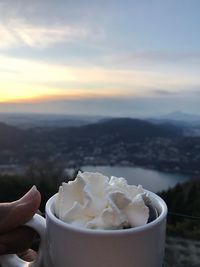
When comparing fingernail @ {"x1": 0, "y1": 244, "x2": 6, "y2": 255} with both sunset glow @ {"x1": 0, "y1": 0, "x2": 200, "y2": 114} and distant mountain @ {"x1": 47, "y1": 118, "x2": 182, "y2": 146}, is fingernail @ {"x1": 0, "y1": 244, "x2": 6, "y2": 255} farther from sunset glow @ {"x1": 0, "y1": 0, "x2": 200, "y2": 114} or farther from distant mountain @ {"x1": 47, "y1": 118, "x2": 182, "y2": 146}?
sunset glow @ {"x1": 0, "y1": 0, "x2": 200, "y2": 114}

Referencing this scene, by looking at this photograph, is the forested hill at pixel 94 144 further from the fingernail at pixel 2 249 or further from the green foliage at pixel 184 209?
the fingernail at pixel 2 249

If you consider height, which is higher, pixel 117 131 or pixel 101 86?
pixel 101 86

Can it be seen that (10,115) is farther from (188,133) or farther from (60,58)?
(188,133)

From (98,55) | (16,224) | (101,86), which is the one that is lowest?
(16,224)

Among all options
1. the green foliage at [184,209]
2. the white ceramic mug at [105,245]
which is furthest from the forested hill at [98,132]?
the white ceramic mug at [105,245]

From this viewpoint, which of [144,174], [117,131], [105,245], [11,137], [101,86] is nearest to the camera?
[105,245]

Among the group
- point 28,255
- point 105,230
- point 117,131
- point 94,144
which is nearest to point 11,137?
point 94,144

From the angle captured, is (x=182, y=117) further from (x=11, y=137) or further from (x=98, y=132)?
(x=11, y=137)

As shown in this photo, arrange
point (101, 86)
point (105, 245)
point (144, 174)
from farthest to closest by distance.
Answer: point (101, 86)
point (144, 174)
point (105, 245)
